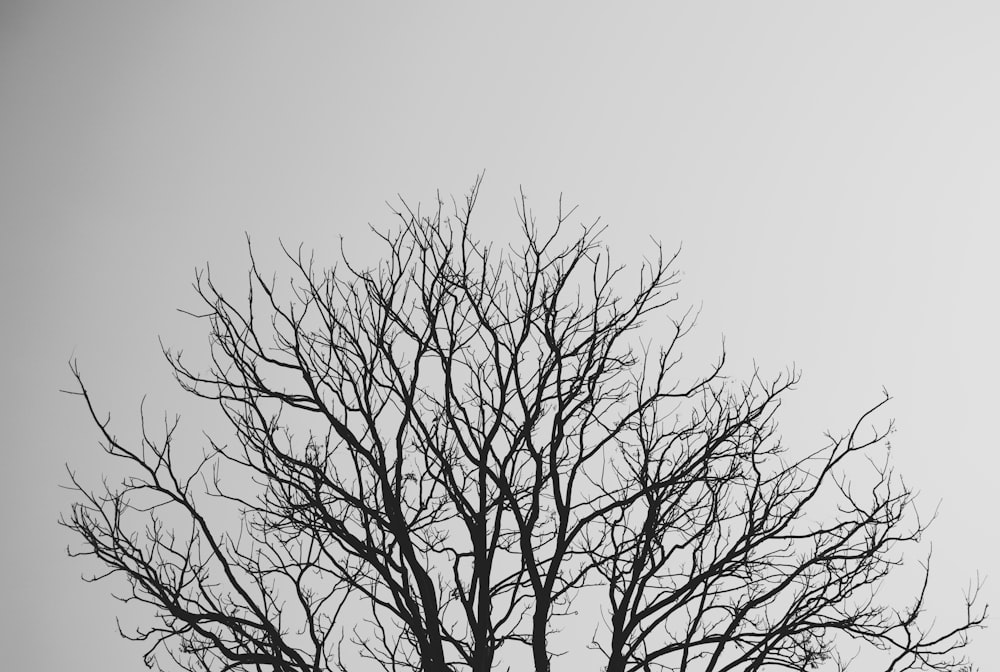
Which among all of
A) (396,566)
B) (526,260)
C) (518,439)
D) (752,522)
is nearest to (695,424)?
(752,522)

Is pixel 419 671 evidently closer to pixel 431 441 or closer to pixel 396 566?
pixel 396 566

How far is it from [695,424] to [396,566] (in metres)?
2.82

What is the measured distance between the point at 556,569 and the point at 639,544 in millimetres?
735

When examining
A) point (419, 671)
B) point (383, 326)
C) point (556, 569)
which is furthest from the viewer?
point (383, 326)

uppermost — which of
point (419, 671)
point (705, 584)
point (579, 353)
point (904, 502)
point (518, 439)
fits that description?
point (579, 353)

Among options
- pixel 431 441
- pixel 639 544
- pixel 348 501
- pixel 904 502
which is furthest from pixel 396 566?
pixel 904 502

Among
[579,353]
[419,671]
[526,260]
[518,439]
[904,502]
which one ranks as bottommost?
[419,671]

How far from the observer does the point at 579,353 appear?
7.61 m

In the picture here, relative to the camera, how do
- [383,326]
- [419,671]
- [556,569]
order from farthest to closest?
[383,326]
[419,671]
[556,569]

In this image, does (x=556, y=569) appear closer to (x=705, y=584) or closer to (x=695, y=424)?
(x=705, y=584)

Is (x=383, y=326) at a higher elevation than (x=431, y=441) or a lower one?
higher

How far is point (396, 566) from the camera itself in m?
6.66

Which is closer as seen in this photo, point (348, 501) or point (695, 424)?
point (348, 501)

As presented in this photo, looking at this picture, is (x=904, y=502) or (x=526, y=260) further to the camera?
(x=526, y=260)
